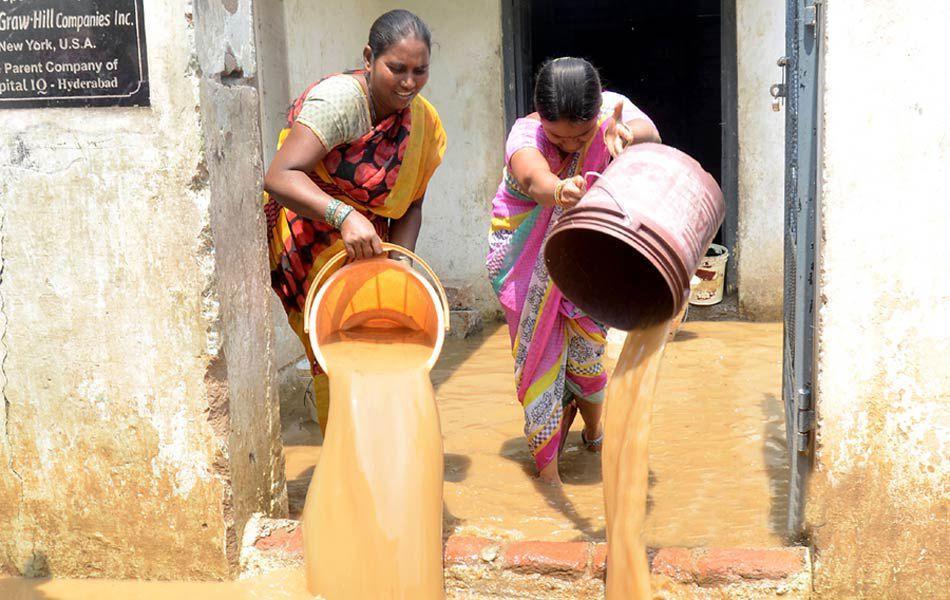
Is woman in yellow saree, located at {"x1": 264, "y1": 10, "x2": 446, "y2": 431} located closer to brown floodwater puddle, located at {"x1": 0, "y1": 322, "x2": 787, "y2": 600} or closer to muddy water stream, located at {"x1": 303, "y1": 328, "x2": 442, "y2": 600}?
muddy water stream, located at {"x1": 303, "y1": 328, "x2": 442, "y2": 600}

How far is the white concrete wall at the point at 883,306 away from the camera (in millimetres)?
2422

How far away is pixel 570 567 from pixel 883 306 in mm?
1059

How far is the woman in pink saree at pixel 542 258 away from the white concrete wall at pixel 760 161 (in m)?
2.70

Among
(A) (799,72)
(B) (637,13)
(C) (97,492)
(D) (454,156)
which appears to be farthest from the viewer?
(B) (637,13)

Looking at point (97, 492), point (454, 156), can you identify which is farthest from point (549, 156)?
point (454, 156)

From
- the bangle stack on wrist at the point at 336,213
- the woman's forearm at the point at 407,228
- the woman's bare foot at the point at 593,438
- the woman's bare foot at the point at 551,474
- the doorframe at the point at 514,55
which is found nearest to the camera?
the bangle stack on wrist at the point at 336,213

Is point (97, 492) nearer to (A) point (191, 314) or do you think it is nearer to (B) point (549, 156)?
(A) point (191, 314)

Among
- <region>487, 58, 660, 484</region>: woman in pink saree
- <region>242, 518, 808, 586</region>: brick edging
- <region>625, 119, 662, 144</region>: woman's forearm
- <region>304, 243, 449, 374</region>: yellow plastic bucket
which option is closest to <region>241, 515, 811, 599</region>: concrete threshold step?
<region>242, 518, 808, 586</region>: brick edging

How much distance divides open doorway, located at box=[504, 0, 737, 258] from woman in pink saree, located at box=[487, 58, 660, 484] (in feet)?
18.9

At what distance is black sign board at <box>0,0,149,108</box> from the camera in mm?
2723

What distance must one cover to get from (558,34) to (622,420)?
769 centimetres

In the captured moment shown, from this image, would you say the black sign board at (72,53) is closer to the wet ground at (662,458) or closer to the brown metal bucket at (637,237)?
the brown metal bucket at (637,237)

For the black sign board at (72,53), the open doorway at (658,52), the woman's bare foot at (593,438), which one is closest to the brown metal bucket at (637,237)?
the black sign board at (72,53)

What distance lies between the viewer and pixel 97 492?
2.95 m
